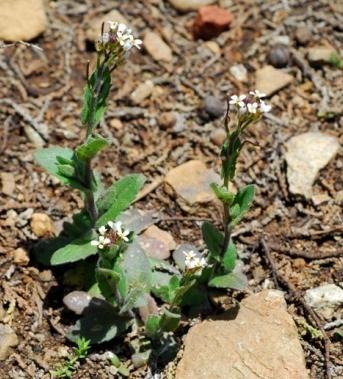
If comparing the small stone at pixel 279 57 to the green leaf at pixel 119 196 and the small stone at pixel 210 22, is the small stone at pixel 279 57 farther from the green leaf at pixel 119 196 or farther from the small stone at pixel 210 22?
the green leaf at pixel 119 196

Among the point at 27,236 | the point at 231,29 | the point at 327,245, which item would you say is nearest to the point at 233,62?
the point at 231,29

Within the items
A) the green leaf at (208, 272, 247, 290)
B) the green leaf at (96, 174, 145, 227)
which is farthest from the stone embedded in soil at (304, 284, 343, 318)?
the green leaf at (96, 174, 145, 227)

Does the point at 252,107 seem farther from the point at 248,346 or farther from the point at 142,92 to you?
the point at 142,92

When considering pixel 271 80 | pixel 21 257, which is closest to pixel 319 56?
pixel 271 80

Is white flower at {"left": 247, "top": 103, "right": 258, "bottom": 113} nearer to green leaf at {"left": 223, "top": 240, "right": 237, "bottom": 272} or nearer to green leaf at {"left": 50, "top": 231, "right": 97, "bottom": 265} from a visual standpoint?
green leaf at {"left": 223, "top": 240, "right": 237, "bottom": 272}

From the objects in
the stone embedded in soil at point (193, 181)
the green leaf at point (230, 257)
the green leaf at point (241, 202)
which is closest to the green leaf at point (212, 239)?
the green leaf at point (230, 257)
